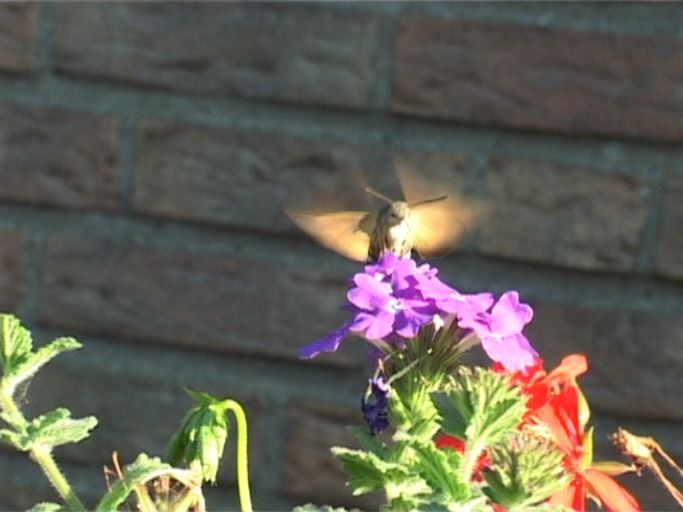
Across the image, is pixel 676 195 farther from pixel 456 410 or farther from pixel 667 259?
pixel 456 410

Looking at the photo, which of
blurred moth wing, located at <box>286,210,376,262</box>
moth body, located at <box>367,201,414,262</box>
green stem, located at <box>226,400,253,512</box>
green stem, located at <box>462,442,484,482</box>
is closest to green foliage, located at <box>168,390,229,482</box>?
green stem, located at <box>226,400,253,512</box>

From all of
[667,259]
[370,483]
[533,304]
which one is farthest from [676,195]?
[370,483]

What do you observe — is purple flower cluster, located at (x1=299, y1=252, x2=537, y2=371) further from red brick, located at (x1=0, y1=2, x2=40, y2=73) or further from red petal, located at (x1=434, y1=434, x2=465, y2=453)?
red brick, located at (x1=0, y1=2, x2=40, y2=73)

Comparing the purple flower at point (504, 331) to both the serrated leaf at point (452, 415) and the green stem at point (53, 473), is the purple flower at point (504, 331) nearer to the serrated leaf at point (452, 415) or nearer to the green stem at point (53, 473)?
the serrated leaf at point (452, 415)

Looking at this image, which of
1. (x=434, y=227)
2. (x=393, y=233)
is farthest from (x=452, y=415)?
(x=434, y=227)

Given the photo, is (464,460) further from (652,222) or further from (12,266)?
(12,266)

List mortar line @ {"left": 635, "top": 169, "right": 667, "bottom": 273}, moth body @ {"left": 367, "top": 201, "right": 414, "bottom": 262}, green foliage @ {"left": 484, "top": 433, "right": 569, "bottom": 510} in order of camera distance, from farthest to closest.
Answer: mortar line @ {"left": 635, "top": 169, "right": 667, "bottom": 273} < moth body @ {"left": 367, "top": 201, "right": 414, "bottom": 262} < green foliage @ {"left": 484, "top": 433, "right": 569, "bottom": 510}
